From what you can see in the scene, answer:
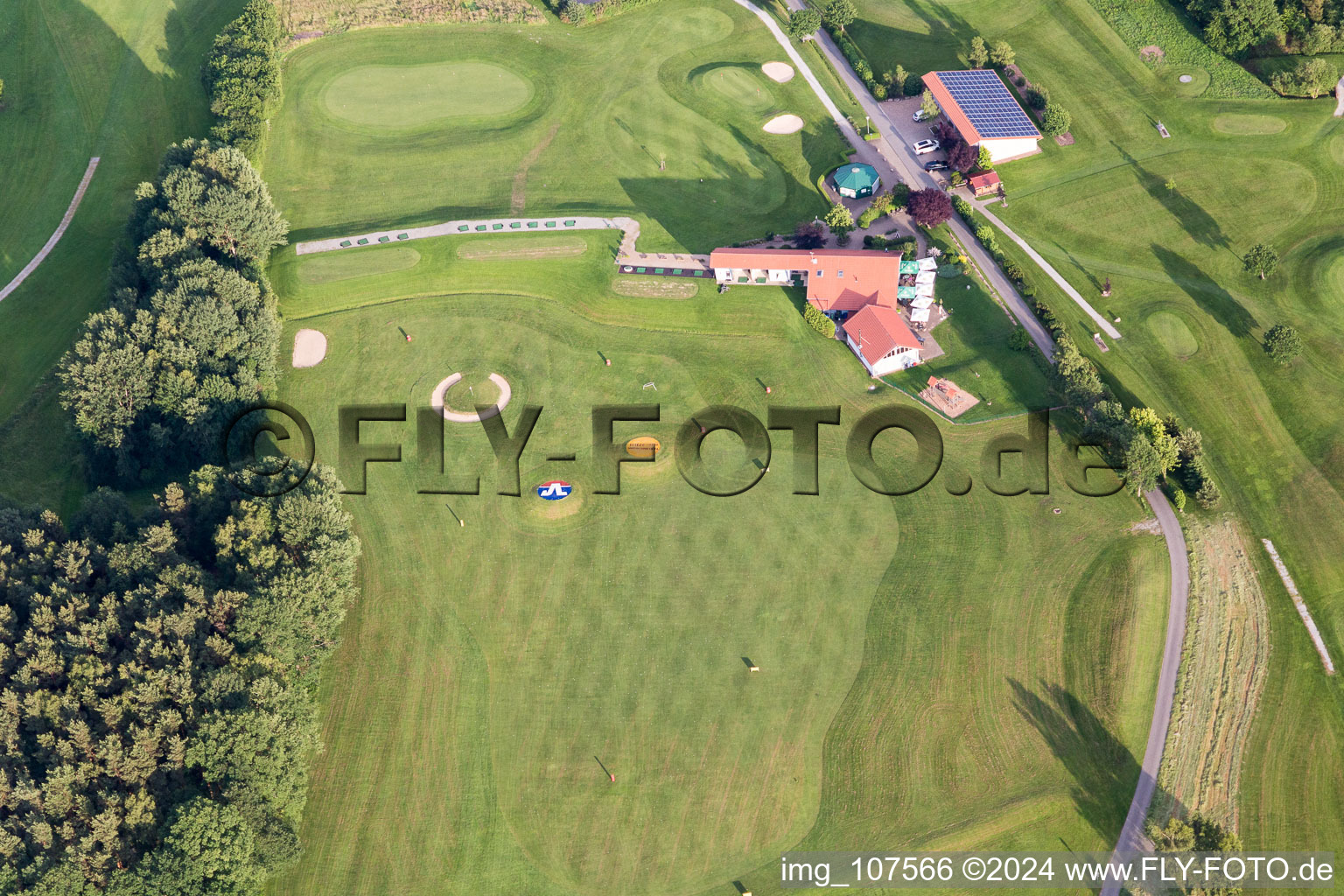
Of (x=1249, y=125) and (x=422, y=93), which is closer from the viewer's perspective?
(x=1249, y=125)

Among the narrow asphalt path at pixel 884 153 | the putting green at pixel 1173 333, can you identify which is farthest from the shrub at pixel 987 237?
the putting green at pixel 1173 333

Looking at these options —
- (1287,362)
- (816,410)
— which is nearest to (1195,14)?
(1287,362)

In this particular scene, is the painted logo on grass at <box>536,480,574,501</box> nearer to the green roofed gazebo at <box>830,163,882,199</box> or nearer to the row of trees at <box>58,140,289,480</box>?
the row of trees at <box>58,140,289,480</box>

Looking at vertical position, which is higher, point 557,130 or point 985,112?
point 557,130

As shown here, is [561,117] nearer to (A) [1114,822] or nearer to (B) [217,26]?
(B) [217,26]

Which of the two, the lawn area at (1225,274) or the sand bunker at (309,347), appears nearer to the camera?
the lawn area at (1225,274)

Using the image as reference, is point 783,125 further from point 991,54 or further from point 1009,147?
point 991,54

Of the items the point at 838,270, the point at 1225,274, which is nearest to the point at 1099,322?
the point at 1225,274

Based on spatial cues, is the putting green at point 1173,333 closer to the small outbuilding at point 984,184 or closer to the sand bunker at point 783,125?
the small outbuilding at point 984,184
